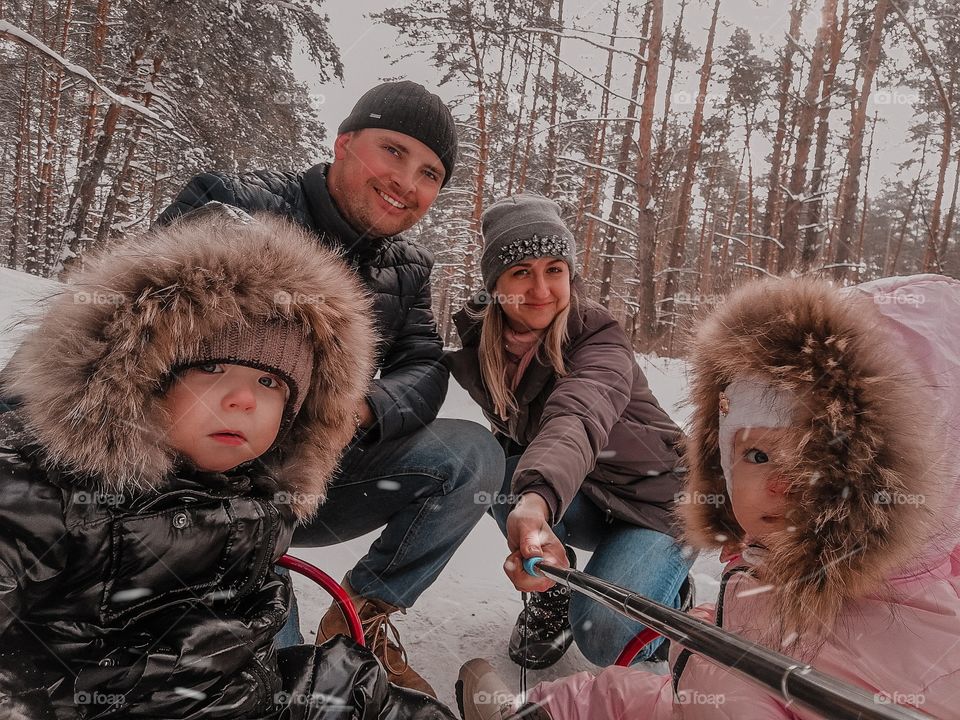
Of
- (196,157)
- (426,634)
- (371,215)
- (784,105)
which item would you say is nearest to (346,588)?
(426,634)

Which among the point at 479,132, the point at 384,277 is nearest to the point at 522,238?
the point at 384,277

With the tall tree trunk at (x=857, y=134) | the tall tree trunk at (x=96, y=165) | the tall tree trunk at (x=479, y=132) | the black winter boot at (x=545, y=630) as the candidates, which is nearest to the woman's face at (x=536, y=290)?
the black winter boot at (x=545, y=630)

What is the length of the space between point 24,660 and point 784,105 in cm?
1463

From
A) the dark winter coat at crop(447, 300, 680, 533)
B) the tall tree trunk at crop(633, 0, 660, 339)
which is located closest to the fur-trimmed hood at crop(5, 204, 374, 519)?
the dark winter coat at crop(447, 300, 680, 533)

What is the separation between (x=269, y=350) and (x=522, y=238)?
3.65 ft

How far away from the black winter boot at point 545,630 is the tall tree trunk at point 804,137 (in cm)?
682

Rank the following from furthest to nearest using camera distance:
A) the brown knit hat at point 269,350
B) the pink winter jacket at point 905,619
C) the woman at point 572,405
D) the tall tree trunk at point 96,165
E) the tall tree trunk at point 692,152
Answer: the tall tree trunk at point 692,152, the tall tree trunk at point 96,165, the woman at point 572,405, the brown knit hat at point 269,350, the pink winter jacket at point 905,619

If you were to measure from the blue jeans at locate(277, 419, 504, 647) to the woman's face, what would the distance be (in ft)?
1.77

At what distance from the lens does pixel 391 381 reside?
211 cm

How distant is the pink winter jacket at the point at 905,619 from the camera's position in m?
0.96

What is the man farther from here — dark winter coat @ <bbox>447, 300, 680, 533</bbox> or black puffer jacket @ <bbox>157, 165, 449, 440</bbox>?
dark winter coat @ <bbox>447, 300, 680, 533</bbox>

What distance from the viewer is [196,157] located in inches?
333
